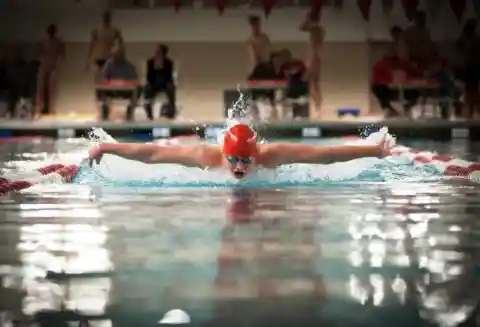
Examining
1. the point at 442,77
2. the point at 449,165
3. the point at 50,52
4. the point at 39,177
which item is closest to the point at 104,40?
the point at 50,52

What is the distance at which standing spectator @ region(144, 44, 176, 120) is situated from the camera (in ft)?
32.7

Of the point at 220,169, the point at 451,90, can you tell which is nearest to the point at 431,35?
the point at 451,90

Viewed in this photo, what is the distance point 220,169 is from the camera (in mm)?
4168

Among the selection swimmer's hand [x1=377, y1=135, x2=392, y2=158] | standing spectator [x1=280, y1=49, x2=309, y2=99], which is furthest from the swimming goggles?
standing spectator [x1=280, y1=49, x2=309, y2=99]

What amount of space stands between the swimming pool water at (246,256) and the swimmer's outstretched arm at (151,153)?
224 millimetres

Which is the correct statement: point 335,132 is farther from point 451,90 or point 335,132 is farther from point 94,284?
point 94,284

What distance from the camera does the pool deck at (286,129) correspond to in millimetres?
8625

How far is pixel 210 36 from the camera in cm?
1098

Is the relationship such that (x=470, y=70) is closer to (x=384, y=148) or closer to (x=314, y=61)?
(x=314, y=61)

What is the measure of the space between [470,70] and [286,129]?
2.75 meters

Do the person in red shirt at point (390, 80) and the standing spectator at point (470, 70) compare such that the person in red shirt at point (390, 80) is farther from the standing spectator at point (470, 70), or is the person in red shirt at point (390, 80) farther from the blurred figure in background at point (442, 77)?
the standing spectator at point (470, 70)

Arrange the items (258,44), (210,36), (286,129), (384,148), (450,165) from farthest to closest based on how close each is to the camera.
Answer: (210,36)
(258,44)
(286,129)
(450,165)
(384,148)

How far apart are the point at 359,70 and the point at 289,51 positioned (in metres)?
1.02

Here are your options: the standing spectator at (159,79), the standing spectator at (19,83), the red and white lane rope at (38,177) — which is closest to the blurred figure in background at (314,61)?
the standing spectator at (159,79)
